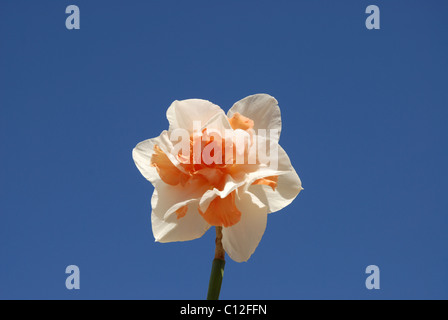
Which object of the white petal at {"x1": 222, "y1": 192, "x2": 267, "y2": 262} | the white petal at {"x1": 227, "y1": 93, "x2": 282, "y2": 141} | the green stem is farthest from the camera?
the white petal at {"x1": 227, "y1": 93, "x2": 282, "y2": 141}

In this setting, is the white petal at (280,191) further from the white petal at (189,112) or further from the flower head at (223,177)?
the white petal at (189,112)

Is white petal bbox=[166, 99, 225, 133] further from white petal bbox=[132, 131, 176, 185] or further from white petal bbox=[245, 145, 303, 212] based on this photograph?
white petal bbox=[245, 145, 303, 212]

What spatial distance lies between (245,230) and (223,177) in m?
0.13

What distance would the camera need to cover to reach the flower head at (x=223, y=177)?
0.85 meters

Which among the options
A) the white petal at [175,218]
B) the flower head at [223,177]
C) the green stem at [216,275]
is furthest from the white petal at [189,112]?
the green stem at [216,275]

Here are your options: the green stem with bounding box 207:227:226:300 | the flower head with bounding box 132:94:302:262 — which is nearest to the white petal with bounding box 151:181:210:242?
the flower head with bounding box 132:94:302:262

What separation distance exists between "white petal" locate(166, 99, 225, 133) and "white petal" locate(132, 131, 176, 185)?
43 mm

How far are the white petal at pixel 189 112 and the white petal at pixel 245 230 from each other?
0.73 feet

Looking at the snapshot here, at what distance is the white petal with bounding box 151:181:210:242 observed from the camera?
0.88m

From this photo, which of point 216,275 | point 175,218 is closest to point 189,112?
point 175,218

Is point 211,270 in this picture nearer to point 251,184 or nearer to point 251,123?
point 251,184

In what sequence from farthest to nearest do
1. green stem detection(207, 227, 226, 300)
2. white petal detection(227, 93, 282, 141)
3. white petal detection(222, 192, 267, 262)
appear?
white petal detection(227, 93, 282, 141)
white petal detection(222, 192, 267, 262)
green stem detection(207, 227, 226, 300)

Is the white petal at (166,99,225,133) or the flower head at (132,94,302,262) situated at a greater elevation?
the white petal at (166,99,225,133)
